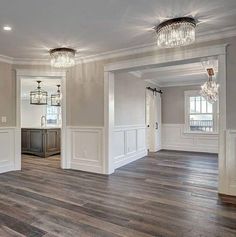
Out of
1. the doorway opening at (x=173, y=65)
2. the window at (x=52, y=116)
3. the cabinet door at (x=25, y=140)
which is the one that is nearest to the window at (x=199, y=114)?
the doorway opening at (x=173, y=65)

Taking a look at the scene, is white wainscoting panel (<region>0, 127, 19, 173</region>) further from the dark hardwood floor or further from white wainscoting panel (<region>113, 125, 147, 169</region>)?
white wainscoting panel (<region>113, 125, 147, 169</region>)

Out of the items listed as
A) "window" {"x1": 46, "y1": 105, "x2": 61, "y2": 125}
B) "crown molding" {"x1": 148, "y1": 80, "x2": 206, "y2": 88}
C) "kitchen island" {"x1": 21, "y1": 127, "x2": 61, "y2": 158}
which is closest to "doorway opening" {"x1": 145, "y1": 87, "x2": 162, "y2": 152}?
"crown molding" {"x1": 148, "y1": 80, "x2": 206, "y2": 88}

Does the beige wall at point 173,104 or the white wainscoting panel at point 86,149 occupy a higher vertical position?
the beige wall at point 173,104

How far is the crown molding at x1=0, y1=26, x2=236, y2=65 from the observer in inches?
131

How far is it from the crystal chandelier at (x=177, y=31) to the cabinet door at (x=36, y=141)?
510 centimetres

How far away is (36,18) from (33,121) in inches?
301

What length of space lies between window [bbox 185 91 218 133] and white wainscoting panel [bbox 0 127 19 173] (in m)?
5.73

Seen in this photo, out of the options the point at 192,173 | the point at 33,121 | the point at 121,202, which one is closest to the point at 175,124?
the point at 192,173

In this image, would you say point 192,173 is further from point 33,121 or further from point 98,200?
point 33,121

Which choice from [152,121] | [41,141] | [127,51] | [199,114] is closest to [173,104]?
[199,114]

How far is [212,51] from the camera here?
3453 millimetres

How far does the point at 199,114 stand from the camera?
25.3 feet

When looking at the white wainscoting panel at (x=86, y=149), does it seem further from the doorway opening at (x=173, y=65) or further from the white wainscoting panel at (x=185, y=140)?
the white wainscoting panel at (x=185, y=140)

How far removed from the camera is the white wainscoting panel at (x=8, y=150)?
4801mm
